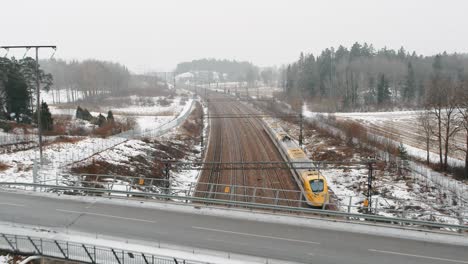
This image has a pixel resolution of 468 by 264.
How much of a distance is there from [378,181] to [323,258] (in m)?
26.0

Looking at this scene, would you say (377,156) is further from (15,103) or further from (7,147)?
(15,103)

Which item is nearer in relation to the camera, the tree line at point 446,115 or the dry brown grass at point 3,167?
the dry brown grass at point 3,167

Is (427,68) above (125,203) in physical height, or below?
above

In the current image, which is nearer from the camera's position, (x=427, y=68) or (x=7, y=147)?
(x=7, y=147)

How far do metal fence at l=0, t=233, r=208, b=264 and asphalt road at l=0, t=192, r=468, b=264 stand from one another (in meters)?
2.11

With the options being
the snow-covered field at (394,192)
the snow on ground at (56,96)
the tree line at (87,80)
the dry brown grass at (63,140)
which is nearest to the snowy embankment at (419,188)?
the snow-covered field at (394,192)

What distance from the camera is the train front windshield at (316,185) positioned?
3027 centimetres

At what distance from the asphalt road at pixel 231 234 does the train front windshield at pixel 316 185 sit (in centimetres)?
1203

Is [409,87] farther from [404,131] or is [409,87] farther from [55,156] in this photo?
[55,156]

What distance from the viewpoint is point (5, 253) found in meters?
17.0

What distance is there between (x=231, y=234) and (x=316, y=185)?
14.3 metres

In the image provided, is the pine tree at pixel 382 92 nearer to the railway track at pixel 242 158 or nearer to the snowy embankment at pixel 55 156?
the railway track at pixel 242 158

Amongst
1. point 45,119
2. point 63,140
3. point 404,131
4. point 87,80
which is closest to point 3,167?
point 63,140

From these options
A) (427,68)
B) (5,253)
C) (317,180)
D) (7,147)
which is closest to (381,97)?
(427,68)
